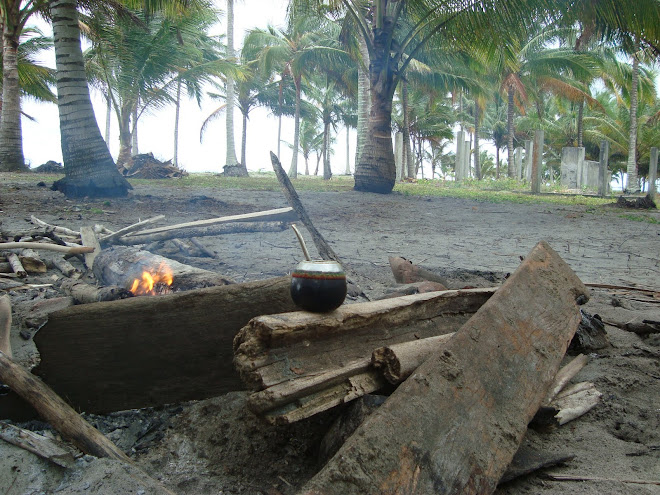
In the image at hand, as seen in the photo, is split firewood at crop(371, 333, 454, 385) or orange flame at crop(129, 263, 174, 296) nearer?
split firewood at crop(371, 333, 454, 385)

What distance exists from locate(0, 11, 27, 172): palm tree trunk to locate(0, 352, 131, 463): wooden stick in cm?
1621

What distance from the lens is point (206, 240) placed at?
601 cm

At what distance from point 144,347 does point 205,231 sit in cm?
280

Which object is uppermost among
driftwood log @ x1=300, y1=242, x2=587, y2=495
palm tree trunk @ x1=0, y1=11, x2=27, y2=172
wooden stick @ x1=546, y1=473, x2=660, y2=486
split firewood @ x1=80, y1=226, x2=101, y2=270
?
palm tree trunk @ x1=0, y1=11, x2=27, y2=172

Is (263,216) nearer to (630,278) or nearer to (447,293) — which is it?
(447,293)

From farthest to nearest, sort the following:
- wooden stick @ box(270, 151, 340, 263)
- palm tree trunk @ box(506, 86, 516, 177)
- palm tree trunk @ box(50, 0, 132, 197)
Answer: palm tree trunk @ box(506, 86, 516, 177) → palm tree trunk @ box(50, 0, 132, 197) → wooden stick @ box(270, 151, 340, 263)

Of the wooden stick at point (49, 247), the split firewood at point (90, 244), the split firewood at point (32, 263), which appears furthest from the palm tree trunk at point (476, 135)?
the split firewood at point (32, 263)

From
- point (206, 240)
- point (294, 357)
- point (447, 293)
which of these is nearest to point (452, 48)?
point (206, 240)

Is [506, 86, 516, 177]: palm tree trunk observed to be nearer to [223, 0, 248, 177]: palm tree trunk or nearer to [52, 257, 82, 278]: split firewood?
[223, 0, 248, 177]: palm tree trunk

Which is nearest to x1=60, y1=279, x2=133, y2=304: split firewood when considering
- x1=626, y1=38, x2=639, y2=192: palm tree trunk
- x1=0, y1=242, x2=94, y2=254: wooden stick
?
x1=0, y1=242, x2=94, y2=254: wooden stick

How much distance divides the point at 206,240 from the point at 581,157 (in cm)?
2258

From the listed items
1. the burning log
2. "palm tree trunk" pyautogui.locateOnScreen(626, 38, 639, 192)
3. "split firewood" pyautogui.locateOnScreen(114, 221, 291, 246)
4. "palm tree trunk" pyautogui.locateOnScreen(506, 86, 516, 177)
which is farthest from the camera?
"palm tree trunk" pyautogui.locateOnScreen(506, 86, 516, 177)

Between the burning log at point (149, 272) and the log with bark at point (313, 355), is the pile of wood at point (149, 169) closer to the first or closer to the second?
the burning log at point (149, 272)

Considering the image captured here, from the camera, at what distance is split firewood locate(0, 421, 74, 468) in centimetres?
169
